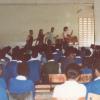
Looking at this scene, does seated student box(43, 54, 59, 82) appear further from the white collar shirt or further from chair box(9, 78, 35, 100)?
the white collar shirt

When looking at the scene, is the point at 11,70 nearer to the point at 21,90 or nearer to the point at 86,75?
the point at 86,75

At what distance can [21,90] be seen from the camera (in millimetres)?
5699

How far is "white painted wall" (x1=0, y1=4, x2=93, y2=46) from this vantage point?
69.3 ft

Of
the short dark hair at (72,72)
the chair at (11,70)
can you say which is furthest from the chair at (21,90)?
the chair at (11,70)

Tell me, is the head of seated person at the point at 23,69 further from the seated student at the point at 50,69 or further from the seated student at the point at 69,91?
the seated student at the point at 69,91

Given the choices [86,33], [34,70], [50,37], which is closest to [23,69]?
[34,70]

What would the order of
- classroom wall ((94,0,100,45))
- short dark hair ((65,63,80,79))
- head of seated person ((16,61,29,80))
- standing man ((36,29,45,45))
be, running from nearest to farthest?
short dark hair ((65,63,80,79)) < head of seated person ((16,61,29,80)) < standing man ((36,29,45,45)) < classroom wall ((94,0,100,45))

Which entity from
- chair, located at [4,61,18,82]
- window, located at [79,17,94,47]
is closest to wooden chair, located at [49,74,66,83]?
chair, located at [4,61,18,82]

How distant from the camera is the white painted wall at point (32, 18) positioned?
2112cm

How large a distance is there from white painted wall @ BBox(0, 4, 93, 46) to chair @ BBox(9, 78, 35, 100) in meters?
15.3

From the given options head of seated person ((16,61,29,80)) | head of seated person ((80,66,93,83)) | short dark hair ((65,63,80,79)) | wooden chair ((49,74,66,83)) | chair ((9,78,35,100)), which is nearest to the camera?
short dark hair ((65,63,80,79))

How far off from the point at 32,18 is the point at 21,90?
1574 centimetres

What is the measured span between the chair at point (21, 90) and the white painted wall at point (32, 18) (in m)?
15.3

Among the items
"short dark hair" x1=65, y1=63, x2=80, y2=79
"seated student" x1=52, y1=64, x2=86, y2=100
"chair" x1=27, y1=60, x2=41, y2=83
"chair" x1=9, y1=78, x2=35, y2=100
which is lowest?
"chair" x1=27, y1=60, x2=41, y2=83
